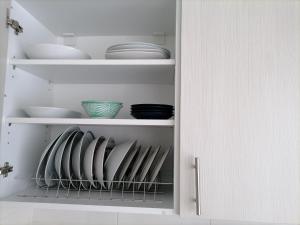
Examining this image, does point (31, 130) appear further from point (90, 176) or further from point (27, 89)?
point (90, 176)

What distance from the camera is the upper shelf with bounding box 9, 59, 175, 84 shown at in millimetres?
762

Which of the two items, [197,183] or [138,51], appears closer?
[197,183]

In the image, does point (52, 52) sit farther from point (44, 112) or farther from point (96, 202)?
point (96, 202)

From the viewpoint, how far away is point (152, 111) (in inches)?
30.5

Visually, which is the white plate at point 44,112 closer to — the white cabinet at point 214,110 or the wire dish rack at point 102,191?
the white cabinet at point 214,110

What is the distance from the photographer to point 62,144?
2.80 ft

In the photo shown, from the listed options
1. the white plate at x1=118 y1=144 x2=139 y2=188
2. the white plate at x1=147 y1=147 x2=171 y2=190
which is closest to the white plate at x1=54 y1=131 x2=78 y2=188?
the white plate at x1=118 y1=144 x2=139 y2=188

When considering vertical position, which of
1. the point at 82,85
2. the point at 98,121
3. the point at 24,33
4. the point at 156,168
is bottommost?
the point at 156,168

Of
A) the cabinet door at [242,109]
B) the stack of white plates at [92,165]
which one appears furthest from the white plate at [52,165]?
the cabinet door at [242,109]

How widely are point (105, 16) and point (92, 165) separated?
0.58 metres

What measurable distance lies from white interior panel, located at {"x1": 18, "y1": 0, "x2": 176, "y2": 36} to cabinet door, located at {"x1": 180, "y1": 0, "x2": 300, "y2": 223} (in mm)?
189

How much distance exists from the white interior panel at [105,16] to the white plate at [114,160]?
19.8 inches

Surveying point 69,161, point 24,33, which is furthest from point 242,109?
point 24,33

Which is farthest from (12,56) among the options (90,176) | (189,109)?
(189,109)
